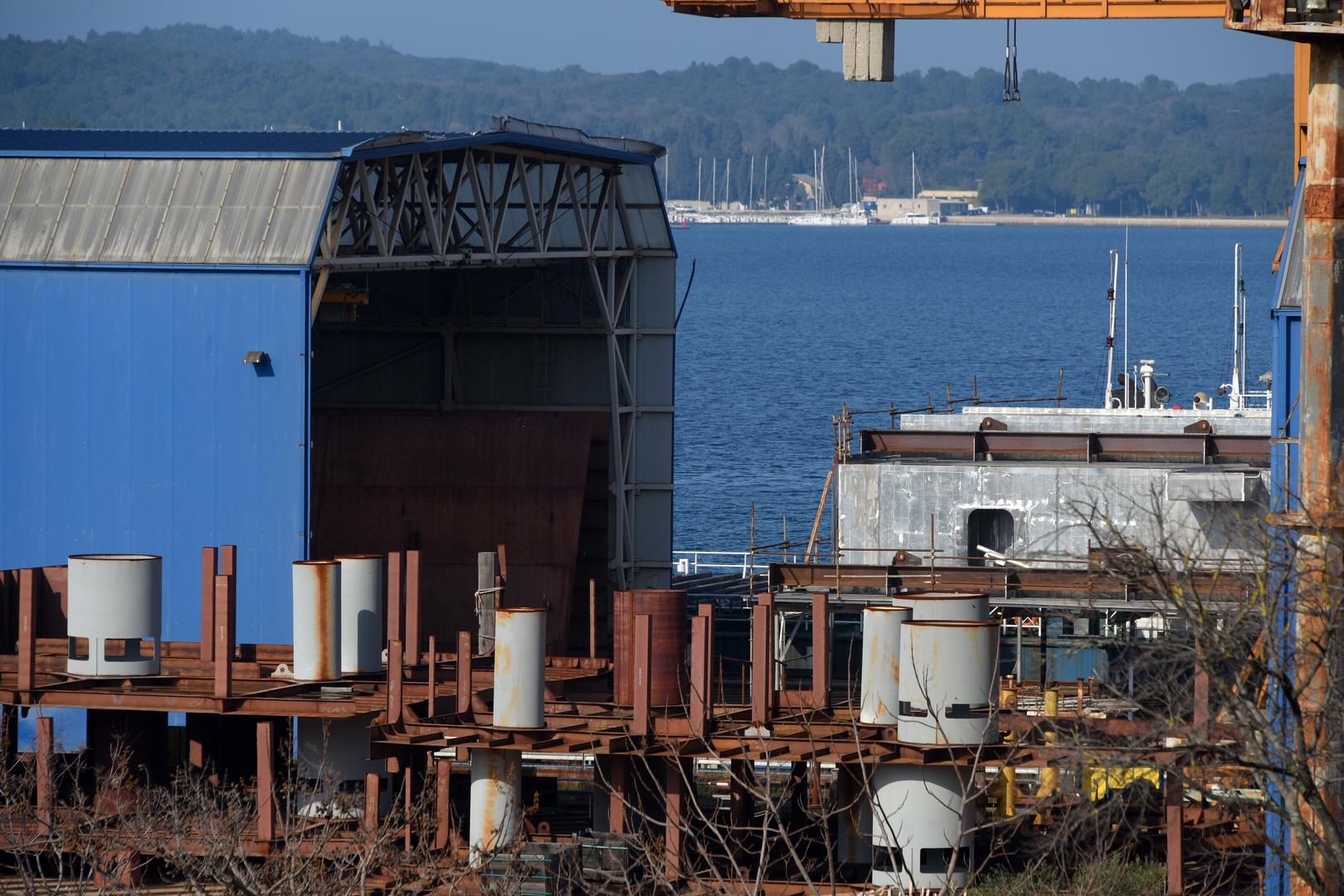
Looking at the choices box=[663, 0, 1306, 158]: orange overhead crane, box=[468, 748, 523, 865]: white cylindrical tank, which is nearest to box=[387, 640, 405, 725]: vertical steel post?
box=[468, 748, 523, 865]: white cylindrical tank

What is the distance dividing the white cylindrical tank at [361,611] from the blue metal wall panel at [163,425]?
3140mm

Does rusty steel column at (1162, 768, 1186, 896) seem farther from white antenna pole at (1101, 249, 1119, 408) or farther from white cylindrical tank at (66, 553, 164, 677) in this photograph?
white antenna pole at (1101, 249, 1119, 408)

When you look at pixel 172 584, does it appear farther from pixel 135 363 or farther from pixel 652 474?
pixel 652 474

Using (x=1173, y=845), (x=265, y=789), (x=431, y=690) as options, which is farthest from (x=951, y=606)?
(x=265, y=789)

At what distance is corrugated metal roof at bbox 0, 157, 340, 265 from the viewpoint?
1238 inches

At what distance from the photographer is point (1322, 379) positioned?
16.6 metres

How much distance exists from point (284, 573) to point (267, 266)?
4.44m

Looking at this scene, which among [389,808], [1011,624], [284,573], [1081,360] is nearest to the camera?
[389,808]

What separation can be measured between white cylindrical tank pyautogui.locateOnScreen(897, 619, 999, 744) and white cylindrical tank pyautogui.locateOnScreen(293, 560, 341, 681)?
7.81 m

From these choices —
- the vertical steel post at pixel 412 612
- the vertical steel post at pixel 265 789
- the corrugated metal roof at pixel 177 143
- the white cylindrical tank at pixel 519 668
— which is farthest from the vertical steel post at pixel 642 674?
the corrugated metal roof at pixel 177 143

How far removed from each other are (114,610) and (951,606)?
10382 millimetres

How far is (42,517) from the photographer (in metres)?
32.2

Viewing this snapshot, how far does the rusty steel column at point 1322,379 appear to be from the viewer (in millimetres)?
16062

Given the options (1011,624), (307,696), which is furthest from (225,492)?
(1011,624)
